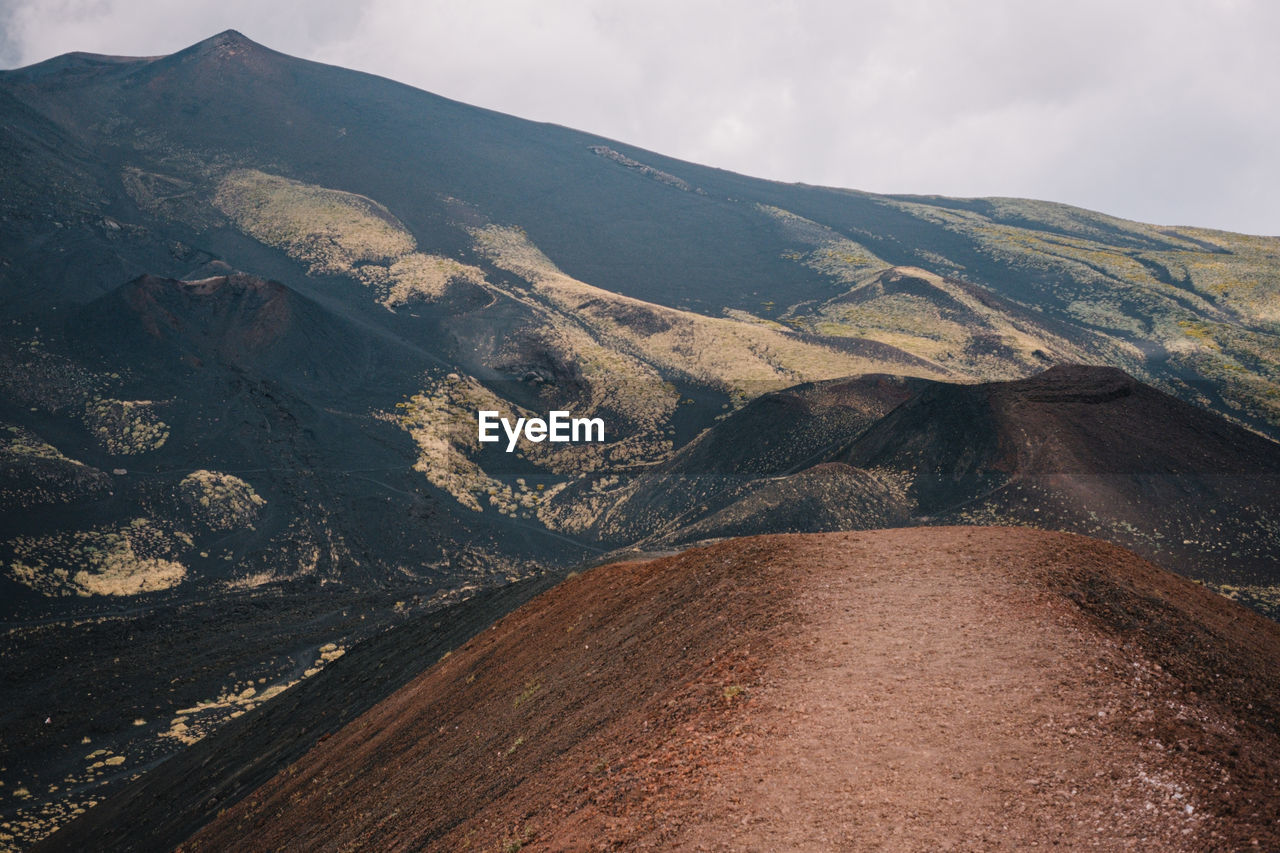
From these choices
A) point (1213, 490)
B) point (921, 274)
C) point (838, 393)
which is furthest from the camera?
point (921, 274)

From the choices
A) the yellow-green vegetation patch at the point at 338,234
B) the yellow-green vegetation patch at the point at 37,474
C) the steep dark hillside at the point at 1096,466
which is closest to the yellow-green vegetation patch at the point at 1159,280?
the steep dark hillside at the point at 1096,466

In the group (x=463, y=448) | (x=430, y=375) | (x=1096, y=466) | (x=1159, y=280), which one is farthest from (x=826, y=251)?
(x=1096, y=466)

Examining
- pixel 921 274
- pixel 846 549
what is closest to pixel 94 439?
pixel 846 549

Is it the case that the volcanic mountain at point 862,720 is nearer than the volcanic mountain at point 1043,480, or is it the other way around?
A: the volcanic mountain at point 862,720

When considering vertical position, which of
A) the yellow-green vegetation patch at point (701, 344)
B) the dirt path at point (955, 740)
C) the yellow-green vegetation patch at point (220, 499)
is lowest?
the yellow-green vegetation patch at point (220, 499)

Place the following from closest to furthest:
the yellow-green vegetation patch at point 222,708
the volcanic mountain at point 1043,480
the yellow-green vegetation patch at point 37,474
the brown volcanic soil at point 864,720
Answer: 1. the brown volcanic soil at point 864,720
2. the yellow-green vegetation patch at point 222,708
3. the volcanic mountain at point 1043,480
4. the yellow-green vegetation patch at point 37,474

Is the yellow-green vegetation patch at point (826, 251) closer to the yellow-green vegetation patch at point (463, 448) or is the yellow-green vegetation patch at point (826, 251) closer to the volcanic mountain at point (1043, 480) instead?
the yellow-green vegetation patch at point (463, 448)

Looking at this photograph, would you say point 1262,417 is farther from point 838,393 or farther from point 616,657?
point 616,657

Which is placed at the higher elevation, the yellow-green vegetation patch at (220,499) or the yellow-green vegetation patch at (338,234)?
the yellow-green vegetation patch at (338,234)
